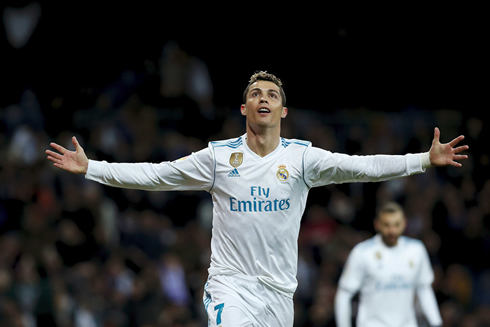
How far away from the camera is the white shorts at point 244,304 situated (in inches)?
200

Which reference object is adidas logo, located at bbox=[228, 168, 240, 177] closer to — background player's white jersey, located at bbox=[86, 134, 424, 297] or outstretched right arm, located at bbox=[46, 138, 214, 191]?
background player's white jersey, located at bbox=[86, 134, 424, 297]

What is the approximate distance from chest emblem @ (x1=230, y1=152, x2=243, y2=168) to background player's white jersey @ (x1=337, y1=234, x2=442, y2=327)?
3.41 m

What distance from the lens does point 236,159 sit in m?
5.48

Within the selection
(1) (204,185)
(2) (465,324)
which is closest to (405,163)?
(1) (204,185)

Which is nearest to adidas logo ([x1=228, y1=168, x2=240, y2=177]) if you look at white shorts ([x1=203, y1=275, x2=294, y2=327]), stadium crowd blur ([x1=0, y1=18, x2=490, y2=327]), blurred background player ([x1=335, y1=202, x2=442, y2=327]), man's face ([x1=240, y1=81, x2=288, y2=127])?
man's face ([x1=240, y1=81, x2=288, y2=127])

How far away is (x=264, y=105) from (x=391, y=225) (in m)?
3.38

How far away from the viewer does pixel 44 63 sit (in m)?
13.1

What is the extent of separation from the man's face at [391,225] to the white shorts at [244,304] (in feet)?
10.3

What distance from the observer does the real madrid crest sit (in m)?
5.40

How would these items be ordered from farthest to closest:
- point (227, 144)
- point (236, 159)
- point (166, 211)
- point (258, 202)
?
point (166, 211), point (227, 144), point (236, 159), point (258, 202)

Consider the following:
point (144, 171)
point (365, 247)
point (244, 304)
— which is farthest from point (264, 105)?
point (365, 247)

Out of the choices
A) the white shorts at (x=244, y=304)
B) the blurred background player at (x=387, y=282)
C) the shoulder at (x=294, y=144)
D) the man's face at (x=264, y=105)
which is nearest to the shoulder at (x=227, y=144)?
the man's face at (x=264, y=105)

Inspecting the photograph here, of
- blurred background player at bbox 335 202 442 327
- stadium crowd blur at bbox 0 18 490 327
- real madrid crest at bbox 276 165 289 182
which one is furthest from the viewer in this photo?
stadium crowd blur at bbox 0 18 490 327

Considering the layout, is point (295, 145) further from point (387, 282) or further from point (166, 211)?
point (166, 211)
